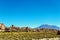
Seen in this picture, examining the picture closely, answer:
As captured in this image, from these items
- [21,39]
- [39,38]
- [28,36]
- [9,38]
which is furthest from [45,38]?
[9,38]

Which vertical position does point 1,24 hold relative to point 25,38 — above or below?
above

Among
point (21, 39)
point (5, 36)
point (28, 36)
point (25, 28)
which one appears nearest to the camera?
point (5, 36)

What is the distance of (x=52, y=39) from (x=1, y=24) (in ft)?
49.7

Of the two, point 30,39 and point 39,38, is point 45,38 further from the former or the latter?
point 30,39

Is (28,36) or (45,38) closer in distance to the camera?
(28,36)

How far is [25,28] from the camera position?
3756cm

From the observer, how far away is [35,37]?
2730cm

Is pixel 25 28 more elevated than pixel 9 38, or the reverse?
pixel 25 28

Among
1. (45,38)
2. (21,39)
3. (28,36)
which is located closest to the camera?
(21,39)

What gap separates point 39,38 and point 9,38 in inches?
267

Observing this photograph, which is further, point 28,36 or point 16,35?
point 28,36

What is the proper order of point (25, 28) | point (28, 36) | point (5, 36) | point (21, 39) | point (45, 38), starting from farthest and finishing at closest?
1. point (25, 28)
2. point (45, 38)
3. point (28, 36)
4. point (21, 39)
5. point (5, 36)

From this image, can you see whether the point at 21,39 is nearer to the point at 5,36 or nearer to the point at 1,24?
the point at 5,36

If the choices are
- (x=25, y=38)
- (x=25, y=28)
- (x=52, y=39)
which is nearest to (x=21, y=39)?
(x=25, y=38)
